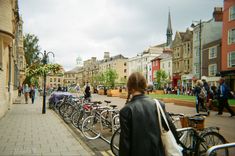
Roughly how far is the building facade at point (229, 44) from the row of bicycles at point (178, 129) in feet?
85.8

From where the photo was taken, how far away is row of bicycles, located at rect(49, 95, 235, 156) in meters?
5.52

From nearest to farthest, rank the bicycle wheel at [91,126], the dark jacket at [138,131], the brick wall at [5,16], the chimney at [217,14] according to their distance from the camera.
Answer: the dark jacket at [138,131]
the bicycle wheel at [91,126]
the brick wall at [5,16]
the chimney at [217,14]

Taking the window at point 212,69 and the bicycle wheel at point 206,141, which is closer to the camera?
the bicycle wheel at point 206,141

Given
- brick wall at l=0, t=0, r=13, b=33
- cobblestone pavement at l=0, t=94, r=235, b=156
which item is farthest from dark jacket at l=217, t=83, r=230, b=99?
brick wall at l=0, t=0, r=13, b=33

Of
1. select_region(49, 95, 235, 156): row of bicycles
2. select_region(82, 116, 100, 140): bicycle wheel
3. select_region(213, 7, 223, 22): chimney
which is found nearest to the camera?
select_region(49, 95, 235, 156): row of bicycles

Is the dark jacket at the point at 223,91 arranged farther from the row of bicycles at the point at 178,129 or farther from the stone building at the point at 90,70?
the stone building at the point at 90,70

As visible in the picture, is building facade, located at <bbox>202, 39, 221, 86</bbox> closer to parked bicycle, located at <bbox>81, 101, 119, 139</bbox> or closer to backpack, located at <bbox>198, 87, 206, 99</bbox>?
backpack, located at <bbox>198, 87, 206, 99</bbox>

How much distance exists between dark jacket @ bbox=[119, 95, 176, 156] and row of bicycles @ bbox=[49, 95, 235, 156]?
2.10 feet

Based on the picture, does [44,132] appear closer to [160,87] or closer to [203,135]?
[203,135]

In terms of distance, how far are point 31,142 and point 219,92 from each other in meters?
10.9

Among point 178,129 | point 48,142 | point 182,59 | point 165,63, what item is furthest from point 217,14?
point 178,129

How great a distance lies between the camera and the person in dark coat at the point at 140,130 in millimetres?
3188

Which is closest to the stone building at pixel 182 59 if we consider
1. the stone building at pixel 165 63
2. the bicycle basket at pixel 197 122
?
the stone building at pixel 165 63

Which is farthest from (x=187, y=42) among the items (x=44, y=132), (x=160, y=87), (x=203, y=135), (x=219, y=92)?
(x=203, y=135)
